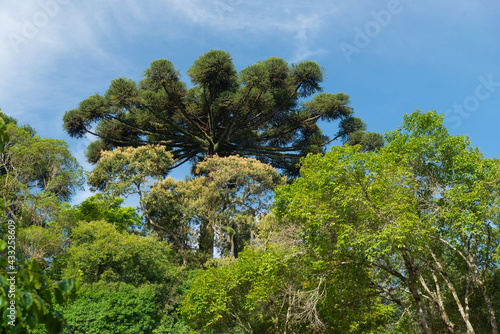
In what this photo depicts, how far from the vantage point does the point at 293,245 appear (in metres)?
13.9

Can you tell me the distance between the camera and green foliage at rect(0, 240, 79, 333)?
267 centimetres

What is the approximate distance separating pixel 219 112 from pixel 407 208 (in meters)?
24.2

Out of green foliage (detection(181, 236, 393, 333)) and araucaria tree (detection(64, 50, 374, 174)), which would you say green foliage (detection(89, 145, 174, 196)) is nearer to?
araucaria tree (detection(64, 50, 374, 174))

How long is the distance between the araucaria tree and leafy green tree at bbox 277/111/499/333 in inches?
674

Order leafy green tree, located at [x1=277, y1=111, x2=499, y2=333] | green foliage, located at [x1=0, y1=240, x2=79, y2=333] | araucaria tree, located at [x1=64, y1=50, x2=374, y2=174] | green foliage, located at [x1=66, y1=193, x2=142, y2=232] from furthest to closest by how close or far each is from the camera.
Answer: araucaria tree, located at [x1=64, y1=50, x2=374, y2=174], green foliage, located at [x1=66, y1=193, x2=142, y2=232], leafy green tree, located at [x1=277, y1=111, x2=499, y2=333], green foliage, located at [x1=0, y1=240, x2=79, y2=333]

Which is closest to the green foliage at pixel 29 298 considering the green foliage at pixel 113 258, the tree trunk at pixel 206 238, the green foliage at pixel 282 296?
the green foliage at pixel 282 296

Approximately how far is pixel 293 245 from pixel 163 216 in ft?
59.3

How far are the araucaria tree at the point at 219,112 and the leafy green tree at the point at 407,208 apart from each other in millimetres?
17128

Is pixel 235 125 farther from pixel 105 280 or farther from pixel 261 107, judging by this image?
pixel 105 280

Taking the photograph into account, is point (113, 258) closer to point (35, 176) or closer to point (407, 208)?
point (35, 176)

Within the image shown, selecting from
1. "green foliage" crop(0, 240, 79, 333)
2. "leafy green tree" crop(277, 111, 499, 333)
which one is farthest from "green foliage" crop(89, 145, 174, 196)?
"green foliage" crop(0, 240, 79, 333)

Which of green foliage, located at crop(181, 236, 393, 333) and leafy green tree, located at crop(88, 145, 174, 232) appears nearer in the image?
green foliage, located at crop(181, 236, 393, 333)

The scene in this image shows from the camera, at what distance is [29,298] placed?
2664 mm

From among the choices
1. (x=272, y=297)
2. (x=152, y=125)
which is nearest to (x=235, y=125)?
(x=152, y=125)
